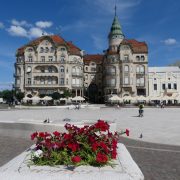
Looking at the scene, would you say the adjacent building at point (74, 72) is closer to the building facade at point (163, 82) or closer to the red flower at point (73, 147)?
the building facade at point (163, 82)

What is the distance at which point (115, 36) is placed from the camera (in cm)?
8881

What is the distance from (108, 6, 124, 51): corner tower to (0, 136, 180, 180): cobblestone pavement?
76329mm

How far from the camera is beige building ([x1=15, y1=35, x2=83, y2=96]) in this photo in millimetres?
80000

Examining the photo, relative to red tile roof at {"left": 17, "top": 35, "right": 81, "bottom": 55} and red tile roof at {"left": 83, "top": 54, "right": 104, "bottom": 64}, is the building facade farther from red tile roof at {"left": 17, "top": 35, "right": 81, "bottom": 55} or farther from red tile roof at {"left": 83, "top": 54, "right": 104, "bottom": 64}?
red tile roof at {"left": 17, "top": 35, "right": 81, "bottom": 55}

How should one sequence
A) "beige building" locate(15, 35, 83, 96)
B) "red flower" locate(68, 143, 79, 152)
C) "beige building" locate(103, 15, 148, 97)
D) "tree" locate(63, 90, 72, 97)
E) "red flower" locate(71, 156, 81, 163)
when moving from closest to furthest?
"red flower" locate(71, 156, 81, 163)
"red flower" locate(68, 143, 79, 152)
"tree" locate(63, 90, 72, 97)
"beige building" locate(15, 35, 83, 96)
"beige building" locate(103, 15, 148, 97)

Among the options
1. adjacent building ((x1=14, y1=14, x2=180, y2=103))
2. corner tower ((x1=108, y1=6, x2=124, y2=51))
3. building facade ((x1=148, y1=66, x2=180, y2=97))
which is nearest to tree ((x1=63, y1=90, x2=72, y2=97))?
adjacent building ((x1=14, y1=14, x2=180, y2=103))

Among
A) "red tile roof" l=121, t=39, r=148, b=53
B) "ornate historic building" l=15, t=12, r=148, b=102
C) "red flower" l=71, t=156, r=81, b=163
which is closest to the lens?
"red flower" l=71, t=156, r=81, b=163

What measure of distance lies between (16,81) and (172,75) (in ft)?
144

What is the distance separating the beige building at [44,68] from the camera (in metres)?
80.0

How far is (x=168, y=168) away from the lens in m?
7.65

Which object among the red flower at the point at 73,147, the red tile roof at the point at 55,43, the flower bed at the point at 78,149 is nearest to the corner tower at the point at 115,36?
the red tile roof at the point at 55,43

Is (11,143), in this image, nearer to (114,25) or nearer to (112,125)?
(112,125)

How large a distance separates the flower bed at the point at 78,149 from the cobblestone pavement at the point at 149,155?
8.53 feet

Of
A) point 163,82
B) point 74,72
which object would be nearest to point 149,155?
point 74,72
